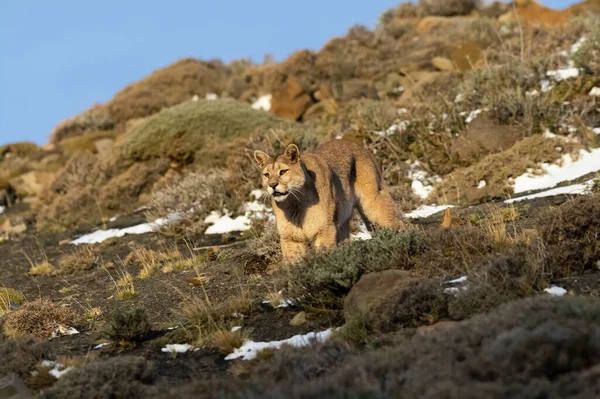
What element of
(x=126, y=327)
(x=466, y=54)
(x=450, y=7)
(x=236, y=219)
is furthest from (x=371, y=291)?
(x=450, y=7)

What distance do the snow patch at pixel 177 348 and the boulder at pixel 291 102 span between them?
69.7 ft

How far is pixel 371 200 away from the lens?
34.8 ft

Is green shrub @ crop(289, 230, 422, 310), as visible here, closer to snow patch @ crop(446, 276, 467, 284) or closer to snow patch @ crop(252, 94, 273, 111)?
snow patch @ crop(446, 276, 467, 284)

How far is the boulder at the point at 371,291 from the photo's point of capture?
7336 millimetres

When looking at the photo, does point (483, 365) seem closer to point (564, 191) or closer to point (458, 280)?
point (458, 280)

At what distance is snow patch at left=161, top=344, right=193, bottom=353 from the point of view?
26.2 ft

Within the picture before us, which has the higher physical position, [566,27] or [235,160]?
[566,27]

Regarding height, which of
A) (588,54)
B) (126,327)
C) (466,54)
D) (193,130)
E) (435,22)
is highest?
(435,22)

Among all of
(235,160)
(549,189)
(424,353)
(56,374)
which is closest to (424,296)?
(424,353)

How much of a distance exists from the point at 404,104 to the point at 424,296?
49.8 ft

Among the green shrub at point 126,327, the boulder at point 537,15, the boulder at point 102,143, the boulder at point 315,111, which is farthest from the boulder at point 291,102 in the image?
the green shrub at point 126,327

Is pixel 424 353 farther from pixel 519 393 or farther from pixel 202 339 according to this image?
pixel 202 339

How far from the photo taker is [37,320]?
952cm

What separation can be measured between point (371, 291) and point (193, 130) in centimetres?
1720
